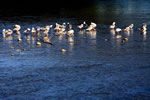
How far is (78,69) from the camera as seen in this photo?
14.3 metres

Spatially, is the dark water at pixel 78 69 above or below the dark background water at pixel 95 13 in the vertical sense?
below

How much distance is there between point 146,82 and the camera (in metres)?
12.5

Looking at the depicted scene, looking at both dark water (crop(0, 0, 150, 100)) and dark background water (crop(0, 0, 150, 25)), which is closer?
dark water (crop(0, 0, 150, 100))

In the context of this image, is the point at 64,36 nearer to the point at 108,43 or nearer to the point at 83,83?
the point at 108,43

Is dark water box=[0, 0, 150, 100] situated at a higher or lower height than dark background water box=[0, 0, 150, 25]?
lower

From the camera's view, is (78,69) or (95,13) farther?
(95,13)

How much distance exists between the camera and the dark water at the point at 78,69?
459 inches

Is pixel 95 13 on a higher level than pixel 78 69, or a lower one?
higher

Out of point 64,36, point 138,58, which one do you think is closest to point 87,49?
point 138,58

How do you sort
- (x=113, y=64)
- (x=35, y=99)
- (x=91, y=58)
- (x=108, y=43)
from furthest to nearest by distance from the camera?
(x=108, y=43), (x=91, y=58), (x=113, y=64), (x=35, y=99)

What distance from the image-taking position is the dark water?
11.7 metres

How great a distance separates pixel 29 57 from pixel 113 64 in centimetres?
386

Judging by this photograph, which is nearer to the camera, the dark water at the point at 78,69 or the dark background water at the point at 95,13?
the dark water at the point at 78,69

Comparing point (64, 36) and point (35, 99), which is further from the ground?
point (64, 36)
